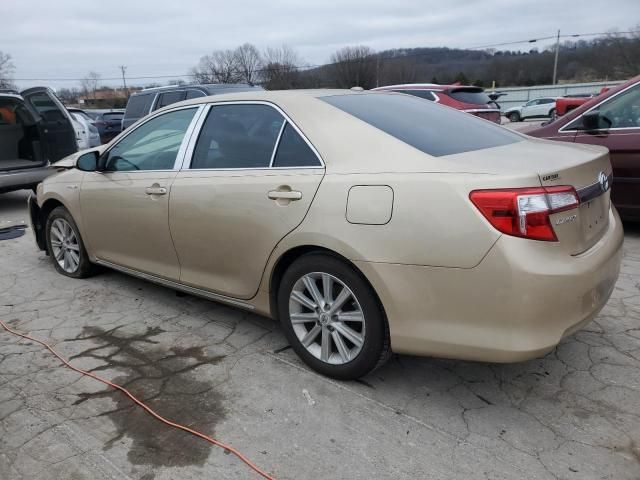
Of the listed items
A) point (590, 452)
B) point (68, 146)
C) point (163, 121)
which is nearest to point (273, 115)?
point (163, 121)

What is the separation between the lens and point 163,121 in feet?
12.9

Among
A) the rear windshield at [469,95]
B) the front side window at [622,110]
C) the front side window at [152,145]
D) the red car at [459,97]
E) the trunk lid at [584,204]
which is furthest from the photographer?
the rear windshield at [469,95]

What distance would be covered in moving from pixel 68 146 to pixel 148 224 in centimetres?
601

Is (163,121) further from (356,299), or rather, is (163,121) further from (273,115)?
(356,299)

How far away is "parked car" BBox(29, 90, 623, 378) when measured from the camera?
Result: 2.30 metres

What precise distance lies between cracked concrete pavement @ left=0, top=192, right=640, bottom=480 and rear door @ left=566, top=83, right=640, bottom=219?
1.72 meters

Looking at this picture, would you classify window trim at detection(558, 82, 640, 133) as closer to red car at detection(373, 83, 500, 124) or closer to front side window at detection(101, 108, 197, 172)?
front side window at detection(101, 108, 197, 172)

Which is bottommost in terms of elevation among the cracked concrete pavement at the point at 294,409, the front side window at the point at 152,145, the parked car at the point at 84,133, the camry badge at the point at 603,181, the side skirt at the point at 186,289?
the cracked concrete pavement at the point at 294,409

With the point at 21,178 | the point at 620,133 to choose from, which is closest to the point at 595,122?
the point at 620,133

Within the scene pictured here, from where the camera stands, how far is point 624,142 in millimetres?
5051

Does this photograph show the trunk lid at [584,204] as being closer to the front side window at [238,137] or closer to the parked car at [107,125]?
the front side window at [238,137]

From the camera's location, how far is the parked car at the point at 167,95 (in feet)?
35.0

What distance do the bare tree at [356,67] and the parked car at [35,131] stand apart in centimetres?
5329

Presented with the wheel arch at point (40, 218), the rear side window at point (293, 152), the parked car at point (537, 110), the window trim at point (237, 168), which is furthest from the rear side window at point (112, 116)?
the parked car at point (537, 110)
